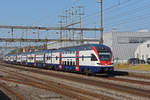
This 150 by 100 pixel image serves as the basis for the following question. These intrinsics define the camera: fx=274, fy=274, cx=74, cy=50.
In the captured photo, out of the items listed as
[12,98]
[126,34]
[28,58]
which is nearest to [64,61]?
[12,98]

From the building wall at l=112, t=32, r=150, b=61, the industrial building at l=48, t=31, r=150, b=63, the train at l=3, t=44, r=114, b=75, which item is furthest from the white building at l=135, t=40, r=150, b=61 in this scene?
the train at l=3, t=44, r=114, b=75

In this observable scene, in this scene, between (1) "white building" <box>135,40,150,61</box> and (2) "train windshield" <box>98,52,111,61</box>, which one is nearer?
(2) "train windshield" <box>98,52,111,61</box>

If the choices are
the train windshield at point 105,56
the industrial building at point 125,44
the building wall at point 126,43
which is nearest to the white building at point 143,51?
the industrial building at point 125,44

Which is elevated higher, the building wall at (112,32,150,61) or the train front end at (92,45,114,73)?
the building wall at (112,32,150,61)

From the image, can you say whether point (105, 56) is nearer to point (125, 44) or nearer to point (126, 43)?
point (125, 44)

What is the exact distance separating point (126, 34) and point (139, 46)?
19.5 feet

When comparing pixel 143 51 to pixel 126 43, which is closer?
pixel 143 51

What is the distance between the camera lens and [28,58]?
62469 millimetres

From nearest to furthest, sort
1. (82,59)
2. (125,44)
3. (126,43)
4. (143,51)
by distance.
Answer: (82,59), (143,51), (125,44), (126,43)

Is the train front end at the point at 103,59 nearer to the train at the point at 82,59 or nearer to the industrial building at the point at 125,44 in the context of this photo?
the train at the point at 82,59

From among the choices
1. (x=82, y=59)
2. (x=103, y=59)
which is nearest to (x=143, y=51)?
(x=82, y=59)

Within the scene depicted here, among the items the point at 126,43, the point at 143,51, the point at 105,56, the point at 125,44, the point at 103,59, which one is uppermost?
the point at 126,43

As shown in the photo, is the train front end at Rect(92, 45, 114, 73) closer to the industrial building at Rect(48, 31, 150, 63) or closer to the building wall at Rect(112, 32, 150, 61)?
the industrial building at Rect(48, 31, 150, 63)

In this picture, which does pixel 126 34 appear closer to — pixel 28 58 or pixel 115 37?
pixel 115 37
